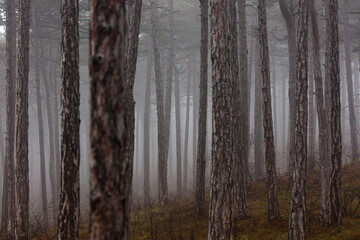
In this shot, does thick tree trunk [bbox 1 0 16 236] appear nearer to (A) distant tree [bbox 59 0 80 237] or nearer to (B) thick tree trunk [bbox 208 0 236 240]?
(A) distant tree [bbox 59 0 80 237]

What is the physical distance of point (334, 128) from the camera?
8.03 meters

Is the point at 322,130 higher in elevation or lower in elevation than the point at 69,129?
lower

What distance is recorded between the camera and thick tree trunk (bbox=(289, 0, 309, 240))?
677 cm

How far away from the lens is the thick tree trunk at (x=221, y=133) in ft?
21.3

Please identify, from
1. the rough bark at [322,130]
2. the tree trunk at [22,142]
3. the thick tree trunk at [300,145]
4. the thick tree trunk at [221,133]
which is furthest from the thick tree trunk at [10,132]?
the rough bark at [322,130]

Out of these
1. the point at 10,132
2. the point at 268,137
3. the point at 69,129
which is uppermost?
the point at 10,132

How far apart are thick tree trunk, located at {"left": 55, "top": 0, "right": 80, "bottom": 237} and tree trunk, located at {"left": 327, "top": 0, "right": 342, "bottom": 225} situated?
566 cm

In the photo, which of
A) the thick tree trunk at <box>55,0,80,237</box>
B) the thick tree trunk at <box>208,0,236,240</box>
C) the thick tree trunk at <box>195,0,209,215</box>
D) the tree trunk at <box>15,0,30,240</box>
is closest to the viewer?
the thick tree trunk at <box>55,0,80,237</box>

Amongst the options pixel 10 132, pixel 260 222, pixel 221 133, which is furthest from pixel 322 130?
pixel 10 132

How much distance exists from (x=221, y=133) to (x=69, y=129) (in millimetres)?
2883

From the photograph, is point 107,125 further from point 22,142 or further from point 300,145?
point 22,142

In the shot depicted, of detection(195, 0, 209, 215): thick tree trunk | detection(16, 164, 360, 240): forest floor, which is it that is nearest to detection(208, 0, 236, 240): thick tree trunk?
detection(16, 164, 360, 240): forest floor

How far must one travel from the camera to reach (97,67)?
9.66 ft

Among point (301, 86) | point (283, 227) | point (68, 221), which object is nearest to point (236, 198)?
point (283, 227)
